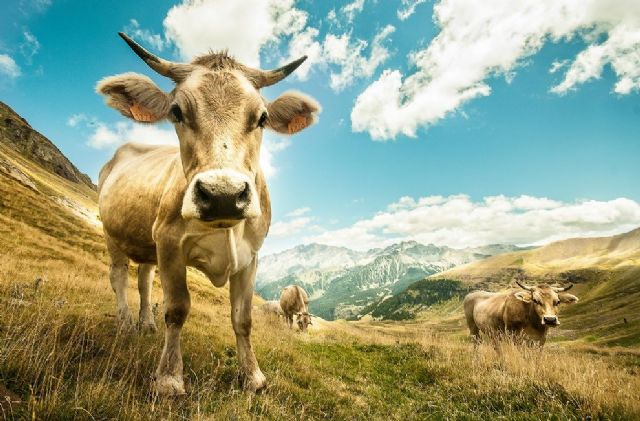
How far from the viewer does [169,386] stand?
4.64 meters

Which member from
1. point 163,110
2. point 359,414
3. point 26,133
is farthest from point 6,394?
point 26,133

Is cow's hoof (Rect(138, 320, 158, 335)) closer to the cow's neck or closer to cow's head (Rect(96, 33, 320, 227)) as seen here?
the cow's neck

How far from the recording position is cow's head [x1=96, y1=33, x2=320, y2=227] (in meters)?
3.48

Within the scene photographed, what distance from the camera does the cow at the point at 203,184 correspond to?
12.0 feet

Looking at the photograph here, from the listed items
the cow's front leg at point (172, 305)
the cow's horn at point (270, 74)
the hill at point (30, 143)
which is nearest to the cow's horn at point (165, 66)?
the cow's horn at point (270, 74)

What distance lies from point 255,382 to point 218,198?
3.31 m

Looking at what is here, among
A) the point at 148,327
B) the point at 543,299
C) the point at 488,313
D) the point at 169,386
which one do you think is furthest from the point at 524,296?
the point at 169,386

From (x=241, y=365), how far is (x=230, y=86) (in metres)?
3.97

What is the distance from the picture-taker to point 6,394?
2959 mm

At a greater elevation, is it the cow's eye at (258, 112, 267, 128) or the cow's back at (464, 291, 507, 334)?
the cow's eye at (258, 112, 267, 128)

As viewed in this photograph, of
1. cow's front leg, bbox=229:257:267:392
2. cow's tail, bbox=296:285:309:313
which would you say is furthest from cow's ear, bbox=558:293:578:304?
cow's tail, bbox=296:285:309:313

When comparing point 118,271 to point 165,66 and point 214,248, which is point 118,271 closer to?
point 214,248

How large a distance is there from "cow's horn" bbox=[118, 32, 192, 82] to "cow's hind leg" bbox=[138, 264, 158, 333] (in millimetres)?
5061

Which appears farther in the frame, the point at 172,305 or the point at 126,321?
the point at 126,321
